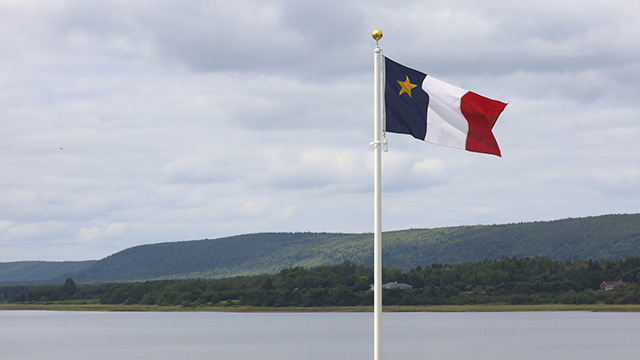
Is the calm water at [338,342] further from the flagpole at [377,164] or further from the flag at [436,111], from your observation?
the flag at [436,111]

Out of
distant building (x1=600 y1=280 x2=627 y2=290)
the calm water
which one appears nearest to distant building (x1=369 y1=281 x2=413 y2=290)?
distant building (x1=600 y1=280 x2=627 y2=290)

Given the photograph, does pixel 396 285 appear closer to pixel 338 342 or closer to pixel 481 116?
pixel 338 342

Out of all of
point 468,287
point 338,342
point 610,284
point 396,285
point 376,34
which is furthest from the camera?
point 396,285

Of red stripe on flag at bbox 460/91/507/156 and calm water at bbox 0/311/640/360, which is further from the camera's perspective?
calm water at bbox 0/311/640/360

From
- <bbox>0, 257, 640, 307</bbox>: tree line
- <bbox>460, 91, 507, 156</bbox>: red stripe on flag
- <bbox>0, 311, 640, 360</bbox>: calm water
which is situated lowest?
<bbox>0, 311, 640, 360</bbox>: calm water

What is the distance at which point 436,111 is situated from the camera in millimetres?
22125

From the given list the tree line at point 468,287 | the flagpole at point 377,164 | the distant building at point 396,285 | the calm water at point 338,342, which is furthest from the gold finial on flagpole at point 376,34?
the distant building at point 396,285

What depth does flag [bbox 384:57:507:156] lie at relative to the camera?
2189 cm

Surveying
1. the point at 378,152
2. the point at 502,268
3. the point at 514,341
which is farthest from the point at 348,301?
the point at 378,152

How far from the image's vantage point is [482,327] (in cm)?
13012

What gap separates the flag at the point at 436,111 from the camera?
71.8 feet

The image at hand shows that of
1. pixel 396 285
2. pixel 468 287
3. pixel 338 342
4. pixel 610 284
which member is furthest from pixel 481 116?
pixel 396 285

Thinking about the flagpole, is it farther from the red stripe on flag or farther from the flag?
the red stripe on flag

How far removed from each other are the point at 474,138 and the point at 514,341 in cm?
8152
